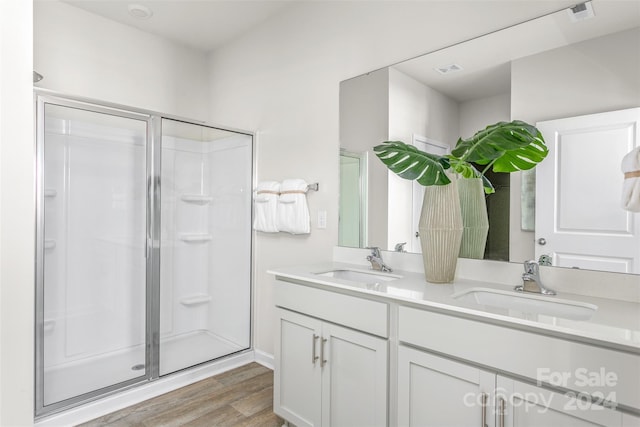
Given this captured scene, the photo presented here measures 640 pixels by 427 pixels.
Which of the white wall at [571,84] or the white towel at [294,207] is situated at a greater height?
the white wall at [571,84]

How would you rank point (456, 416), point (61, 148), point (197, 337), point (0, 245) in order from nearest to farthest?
1. point (0, 245)
2. point (456, 416)
3. point (61, 148)
4. point (197, 337)

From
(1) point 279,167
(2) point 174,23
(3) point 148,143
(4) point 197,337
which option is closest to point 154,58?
(2) point 174,23

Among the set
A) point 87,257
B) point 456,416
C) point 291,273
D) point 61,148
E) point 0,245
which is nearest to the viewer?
point 0,245

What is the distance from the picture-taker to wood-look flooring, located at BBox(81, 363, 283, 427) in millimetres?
2064

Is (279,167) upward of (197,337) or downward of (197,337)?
upward

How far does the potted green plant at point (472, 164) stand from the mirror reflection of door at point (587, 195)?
0.10 meters

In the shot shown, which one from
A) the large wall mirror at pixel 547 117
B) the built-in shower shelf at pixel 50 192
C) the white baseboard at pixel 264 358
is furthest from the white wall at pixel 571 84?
the built-in shower shelf at pixel 50 192

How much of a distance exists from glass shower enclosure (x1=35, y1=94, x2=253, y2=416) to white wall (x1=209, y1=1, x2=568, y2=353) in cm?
26

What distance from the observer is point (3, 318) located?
257 mm

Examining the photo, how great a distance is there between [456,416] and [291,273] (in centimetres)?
98

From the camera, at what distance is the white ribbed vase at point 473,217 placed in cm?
177

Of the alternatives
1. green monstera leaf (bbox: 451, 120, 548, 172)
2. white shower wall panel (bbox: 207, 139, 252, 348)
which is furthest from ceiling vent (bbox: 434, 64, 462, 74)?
white shower wall panel (bbox: 207, 139, 252, 348)

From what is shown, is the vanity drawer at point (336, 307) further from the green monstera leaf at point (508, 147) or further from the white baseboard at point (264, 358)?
the white baseboard at point (264, 358)

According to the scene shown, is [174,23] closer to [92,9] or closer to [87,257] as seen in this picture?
[92,9]
